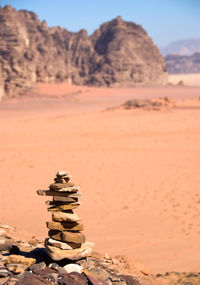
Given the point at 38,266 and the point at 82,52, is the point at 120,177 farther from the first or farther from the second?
the point at 82,52

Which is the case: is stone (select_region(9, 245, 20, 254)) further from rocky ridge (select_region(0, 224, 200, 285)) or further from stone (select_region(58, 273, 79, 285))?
stone (select_region(58, 273, 79, 285))

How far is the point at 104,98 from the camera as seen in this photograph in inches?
2436

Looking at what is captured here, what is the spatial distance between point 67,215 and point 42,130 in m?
22.8

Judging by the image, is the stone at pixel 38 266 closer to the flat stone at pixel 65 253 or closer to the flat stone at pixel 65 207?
the flat stone at pixel 65 253

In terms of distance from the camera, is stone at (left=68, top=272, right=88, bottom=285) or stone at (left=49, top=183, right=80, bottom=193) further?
stone at (left=49, top=183, right=80, bottom=193)

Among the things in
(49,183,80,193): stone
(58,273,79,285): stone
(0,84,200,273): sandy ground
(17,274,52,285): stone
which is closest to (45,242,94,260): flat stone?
(58,273,79,285): stone

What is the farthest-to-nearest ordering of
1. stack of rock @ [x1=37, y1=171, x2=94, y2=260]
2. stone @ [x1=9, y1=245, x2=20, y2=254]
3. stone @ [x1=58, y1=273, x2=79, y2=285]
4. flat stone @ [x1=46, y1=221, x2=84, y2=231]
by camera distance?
stone @ [x1=9, y1=245, x2=20, y2=254] < flat stone @ [x1=46, y1=221, x2=84, y2=231] < stack of rock @ [x1=37, y1=171, x2=94, y2=260] < stone @ [x1=58, y1=273, x2=79, y2=285]

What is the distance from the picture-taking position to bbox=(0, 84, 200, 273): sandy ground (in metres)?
11.0

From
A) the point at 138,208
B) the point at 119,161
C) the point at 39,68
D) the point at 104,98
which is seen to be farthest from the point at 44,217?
the point at 39,68

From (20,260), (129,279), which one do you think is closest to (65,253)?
(20,260)

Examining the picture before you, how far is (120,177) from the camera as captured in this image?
1750cm

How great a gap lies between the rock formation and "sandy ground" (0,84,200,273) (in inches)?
1153

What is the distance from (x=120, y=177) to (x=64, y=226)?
10.0m

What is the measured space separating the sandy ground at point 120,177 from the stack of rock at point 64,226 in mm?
2466
